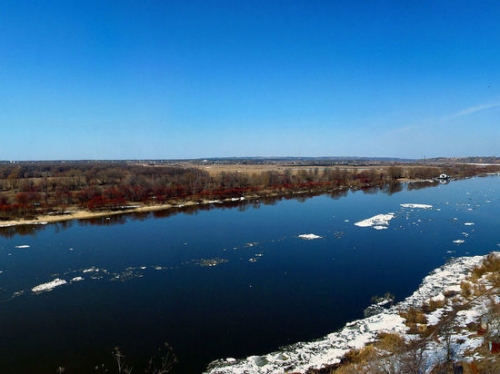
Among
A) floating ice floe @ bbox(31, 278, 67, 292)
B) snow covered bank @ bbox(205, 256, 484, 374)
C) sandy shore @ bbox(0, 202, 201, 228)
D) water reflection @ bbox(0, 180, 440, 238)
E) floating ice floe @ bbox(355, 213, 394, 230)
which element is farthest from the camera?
sandy shore @ bbox(0, 202, 201, 228)

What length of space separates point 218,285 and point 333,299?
466cm

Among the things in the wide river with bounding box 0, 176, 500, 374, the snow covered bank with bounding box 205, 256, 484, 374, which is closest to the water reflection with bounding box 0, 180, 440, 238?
the wide river with bounding box 0, 176, 500, 374

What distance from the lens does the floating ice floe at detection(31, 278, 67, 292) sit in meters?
13.9

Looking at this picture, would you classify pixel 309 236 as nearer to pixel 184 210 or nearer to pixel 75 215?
pixel 184 210

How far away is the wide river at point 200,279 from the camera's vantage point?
10.0 metres

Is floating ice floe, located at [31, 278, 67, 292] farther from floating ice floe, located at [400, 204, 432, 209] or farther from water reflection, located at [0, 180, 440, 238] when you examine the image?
floating ice floe, located at [400, 204, 432, 209]

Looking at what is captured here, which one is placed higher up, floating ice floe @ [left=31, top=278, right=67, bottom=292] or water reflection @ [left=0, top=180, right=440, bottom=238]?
water reflection @ [left=0, top=180, right=440, bottom=238]

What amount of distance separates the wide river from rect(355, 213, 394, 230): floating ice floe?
0.36 meters

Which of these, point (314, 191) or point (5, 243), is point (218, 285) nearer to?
point (5, 243)

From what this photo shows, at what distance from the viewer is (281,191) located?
149 feet

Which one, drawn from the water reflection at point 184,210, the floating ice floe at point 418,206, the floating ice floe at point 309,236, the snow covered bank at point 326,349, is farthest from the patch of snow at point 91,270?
the floating ice floe at point 418,206

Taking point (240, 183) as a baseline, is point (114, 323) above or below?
below

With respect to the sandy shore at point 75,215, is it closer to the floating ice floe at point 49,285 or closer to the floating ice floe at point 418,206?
the floating ice floe at point 49,285

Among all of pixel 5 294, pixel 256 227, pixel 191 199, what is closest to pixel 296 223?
pixel 256 227
